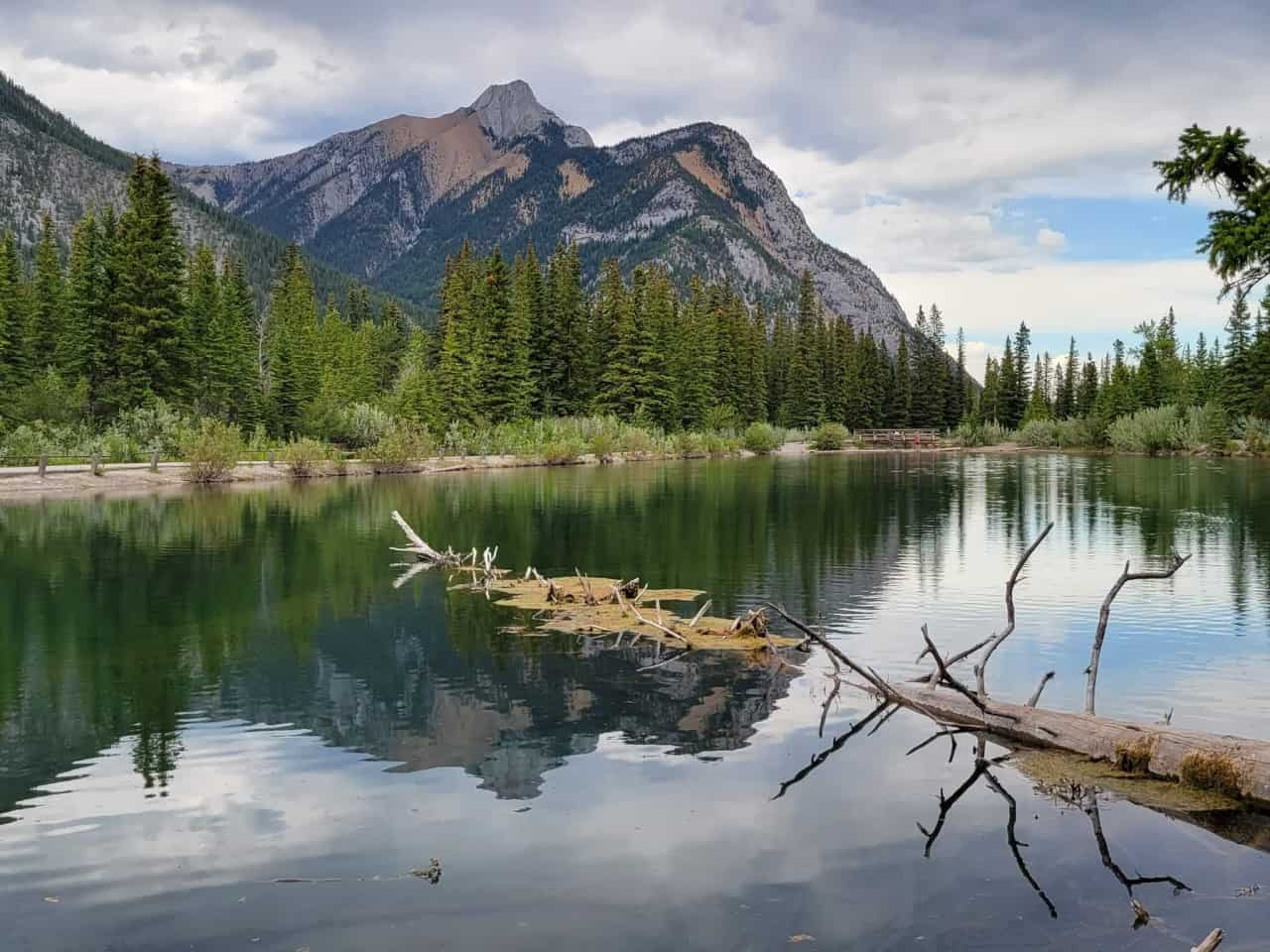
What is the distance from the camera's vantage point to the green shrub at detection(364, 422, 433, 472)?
61625 mm

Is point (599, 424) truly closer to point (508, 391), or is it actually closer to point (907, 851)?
point (508, 391)

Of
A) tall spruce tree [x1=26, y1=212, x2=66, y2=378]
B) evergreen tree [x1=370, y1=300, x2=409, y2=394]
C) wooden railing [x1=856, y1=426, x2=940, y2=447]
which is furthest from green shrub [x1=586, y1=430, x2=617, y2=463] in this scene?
wooden railing [x1=856, y1=426, x2=940, y2=447]

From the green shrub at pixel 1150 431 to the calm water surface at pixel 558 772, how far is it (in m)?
63.8

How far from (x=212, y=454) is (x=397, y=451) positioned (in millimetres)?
13224

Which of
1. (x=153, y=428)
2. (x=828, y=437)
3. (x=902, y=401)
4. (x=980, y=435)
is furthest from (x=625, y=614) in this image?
(x=902, y=401)

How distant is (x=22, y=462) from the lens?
163 ft

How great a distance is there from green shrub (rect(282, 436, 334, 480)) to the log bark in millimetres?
49839

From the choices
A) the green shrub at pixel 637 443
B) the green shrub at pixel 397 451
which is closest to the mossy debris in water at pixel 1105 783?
the green shrub at pixel 397 451

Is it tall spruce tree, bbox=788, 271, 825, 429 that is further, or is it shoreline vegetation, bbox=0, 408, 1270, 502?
tall spruce tree, bbox=788, 271, 825, 429

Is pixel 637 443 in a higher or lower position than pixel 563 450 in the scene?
higher

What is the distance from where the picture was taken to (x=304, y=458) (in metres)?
57.1

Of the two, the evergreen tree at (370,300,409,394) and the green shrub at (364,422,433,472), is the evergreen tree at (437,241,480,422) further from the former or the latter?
the evergreen tree at (370,300,409,394)

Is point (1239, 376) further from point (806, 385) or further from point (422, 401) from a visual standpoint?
point (422, 401)

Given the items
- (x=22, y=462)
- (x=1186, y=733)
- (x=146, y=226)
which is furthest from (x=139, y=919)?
(x=146, y=226)
